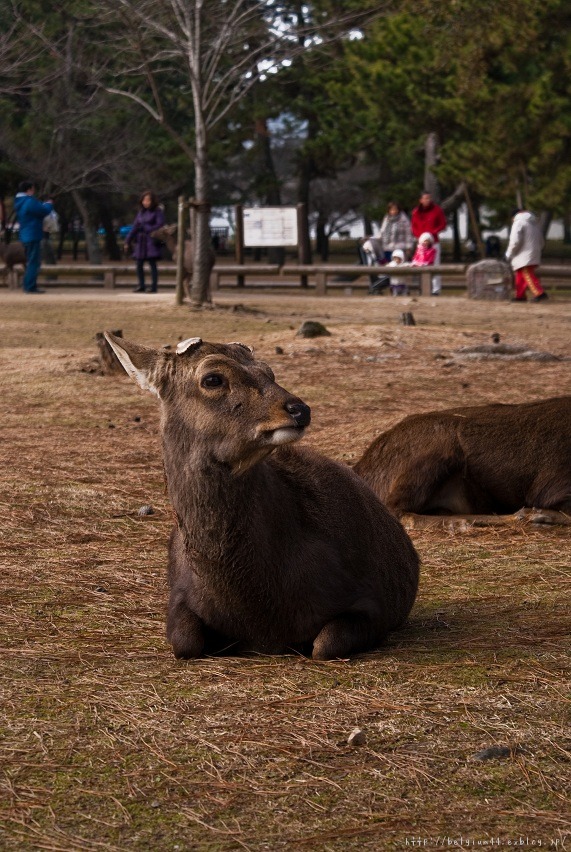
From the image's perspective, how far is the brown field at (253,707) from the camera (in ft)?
11.0

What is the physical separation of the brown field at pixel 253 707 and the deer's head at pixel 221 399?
782 mm

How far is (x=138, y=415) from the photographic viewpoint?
11102 millimetres

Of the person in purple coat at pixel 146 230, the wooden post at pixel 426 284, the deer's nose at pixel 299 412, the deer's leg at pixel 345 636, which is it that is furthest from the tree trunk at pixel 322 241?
the deer's nose at pixel 299 412

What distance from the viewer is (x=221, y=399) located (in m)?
4.73

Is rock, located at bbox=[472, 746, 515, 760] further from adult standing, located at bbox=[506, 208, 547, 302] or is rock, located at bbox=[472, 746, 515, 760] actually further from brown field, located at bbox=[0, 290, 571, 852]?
adult standing, located at bbox=[506, 208, 547, 302]

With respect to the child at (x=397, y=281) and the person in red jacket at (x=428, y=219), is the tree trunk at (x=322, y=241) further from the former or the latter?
the person in red jacket at (x=428, y=219)

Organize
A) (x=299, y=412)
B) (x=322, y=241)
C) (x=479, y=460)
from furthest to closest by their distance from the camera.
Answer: (x=322, y=241)
(x=479, y=460)
(x=299, y=412)

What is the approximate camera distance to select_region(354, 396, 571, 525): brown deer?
7840 mm

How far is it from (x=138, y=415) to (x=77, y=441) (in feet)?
4.11

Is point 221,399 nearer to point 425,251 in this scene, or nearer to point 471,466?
point 471,466

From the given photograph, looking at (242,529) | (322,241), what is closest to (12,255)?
(322,241)

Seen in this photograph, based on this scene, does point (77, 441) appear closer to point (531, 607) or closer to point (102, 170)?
point (531, 607)

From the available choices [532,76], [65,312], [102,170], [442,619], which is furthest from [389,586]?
[102,170]

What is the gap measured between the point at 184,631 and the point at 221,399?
2.76 feet
